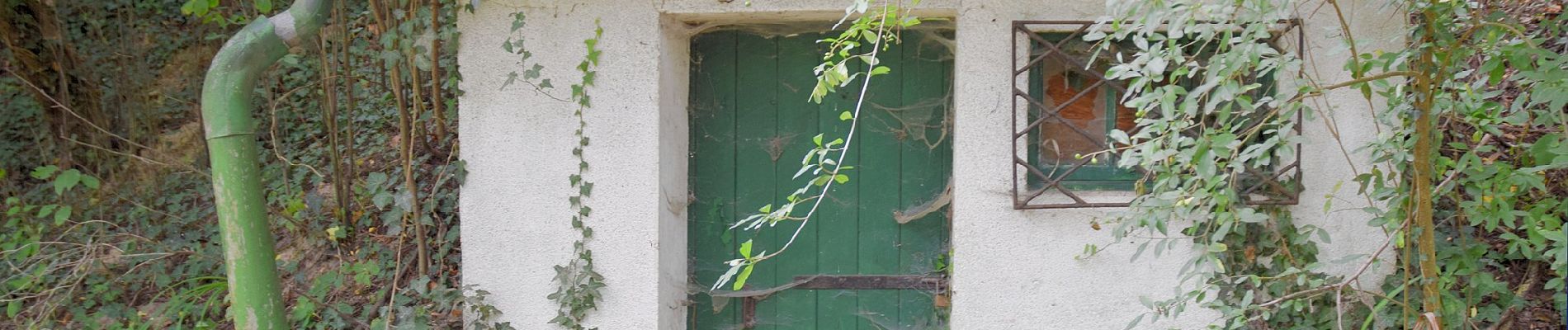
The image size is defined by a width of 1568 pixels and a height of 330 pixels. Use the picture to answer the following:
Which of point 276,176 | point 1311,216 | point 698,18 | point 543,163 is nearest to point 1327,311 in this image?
point 1311,216

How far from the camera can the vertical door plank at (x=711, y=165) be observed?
3807mm

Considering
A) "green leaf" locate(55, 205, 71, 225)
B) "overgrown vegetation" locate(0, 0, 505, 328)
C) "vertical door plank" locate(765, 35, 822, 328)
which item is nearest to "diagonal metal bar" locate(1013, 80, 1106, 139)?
"vertical door plank" locate(765, 35, 822, 328)

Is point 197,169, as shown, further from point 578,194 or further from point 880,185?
point 880,185

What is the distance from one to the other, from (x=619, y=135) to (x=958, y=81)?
3.88 ft

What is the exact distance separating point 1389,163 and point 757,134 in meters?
2.05

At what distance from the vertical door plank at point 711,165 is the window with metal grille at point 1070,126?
3.56 feet

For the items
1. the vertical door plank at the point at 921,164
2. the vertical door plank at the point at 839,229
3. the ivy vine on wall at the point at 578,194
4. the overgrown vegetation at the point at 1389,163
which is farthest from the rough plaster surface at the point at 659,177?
the vertical door plank at the point at 839,229

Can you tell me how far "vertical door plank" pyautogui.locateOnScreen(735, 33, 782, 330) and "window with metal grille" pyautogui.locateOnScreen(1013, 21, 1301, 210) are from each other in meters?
0.93

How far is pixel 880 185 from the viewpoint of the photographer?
12.5 ft

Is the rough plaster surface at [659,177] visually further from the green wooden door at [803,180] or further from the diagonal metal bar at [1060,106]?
the green wooden door at [803,180]

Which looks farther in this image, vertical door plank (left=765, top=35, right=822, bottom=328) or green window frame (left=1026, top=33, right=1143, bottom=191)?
vertical door plank (left=765, top=35, right=822, bottom=328)

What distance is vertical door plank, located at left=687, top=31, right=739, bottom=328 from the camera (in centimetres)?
381

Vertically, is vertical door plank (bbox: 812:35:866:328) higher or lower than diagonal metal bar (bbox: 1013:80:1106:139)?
lower

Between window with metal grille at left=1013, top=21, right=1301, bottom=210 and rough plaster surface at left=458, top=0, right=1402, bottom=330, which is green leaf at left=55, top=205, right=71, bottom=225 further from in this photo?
window with metal grille at left=1013, top=21, right=1301, bottom=210
